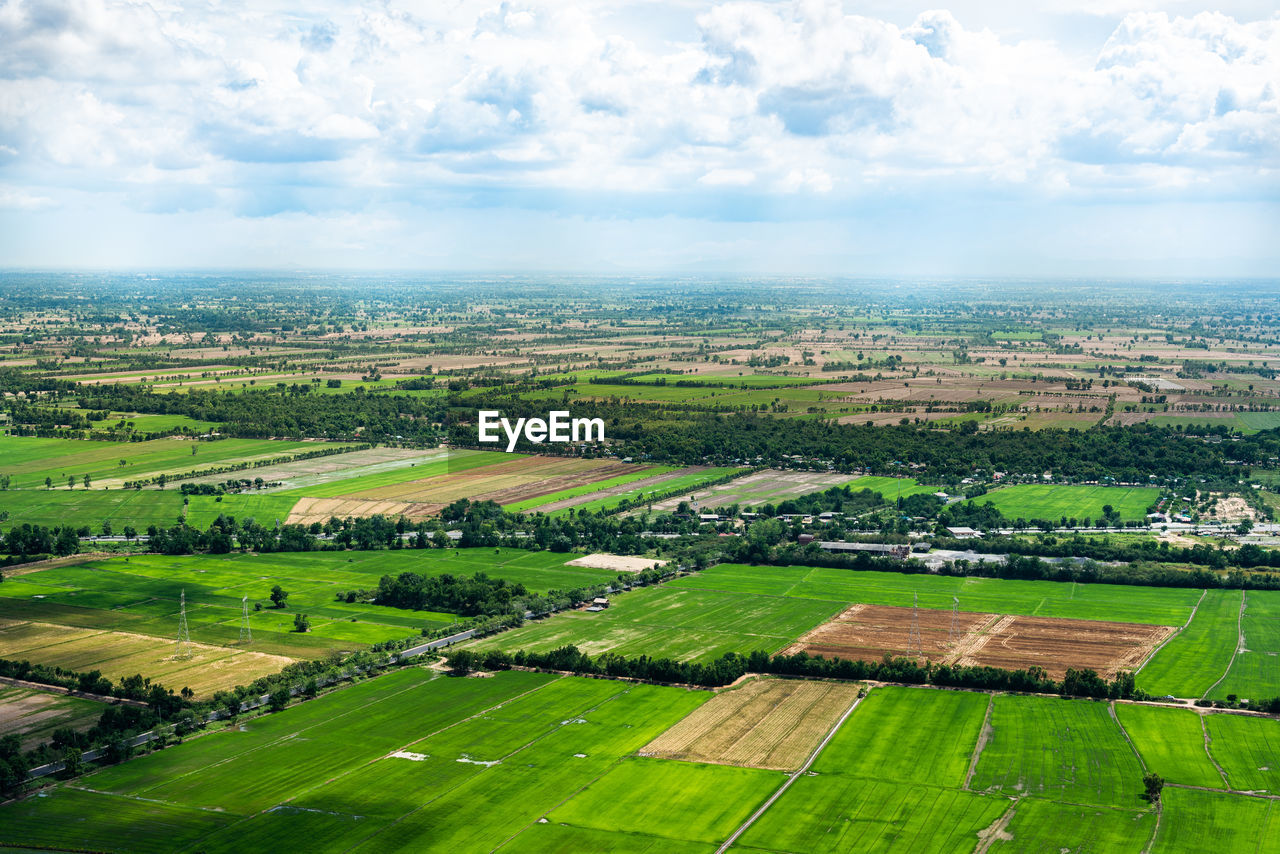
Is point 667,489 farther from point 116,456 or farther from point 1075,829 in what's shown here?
point 1075,829

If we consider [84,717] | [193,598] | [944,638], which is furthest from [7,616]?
[944,638]

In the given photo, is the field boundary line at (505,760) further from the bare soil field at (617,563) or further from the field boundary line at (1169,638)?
the field boundary line at (1169,638)

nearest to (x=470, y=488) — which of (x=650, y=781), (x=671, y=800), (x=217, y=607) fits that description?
(x=217, y=607)

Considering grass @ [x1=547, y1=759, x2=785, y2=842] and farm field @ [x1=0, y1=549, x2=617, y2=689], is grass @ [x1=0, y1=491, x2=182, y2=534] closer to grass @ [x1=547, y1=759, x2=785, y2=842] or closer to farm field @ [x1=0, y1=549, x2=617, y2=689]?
farm field @ [x1=0, y1=549, x2=617, y2=689]

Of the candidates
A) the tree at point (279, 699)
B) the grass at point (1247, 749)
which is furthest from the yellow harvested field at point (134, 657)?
the grass at point (1247, 749)

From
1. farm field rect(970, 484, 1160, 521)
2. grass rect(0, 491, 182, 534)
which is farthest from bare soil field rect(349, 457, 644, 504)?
farm field rect(970, 484, 1160, 521)

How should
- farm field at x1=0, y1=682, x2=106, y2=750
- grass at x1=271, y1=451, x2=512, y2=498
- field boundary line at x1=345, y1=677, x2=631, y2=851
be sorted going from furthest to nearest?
grass at x1=271, y1=451, x2=512, y2=498
farm field at x1=0, y1=682, x2=106, y2=750
field boundary line at x1=345, y1=677, x2=631, y2=851
